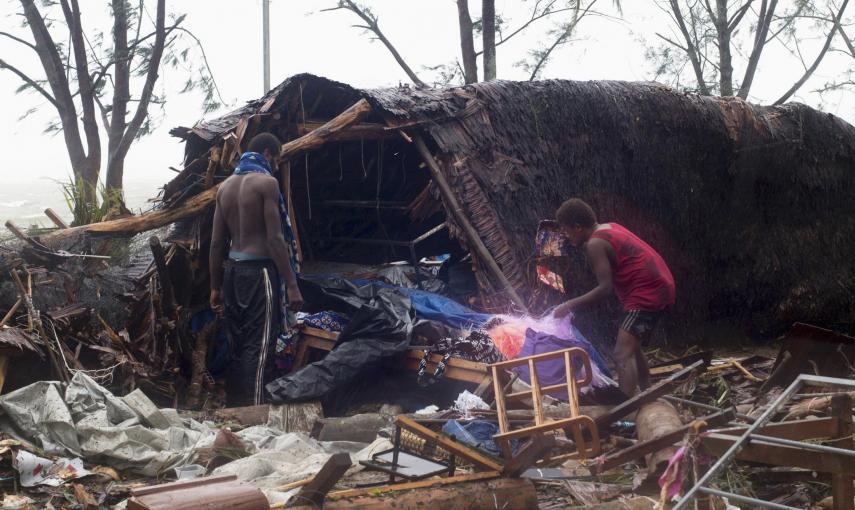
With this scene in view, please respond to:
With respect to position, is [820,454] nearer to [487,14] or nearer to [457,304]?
[457,304]

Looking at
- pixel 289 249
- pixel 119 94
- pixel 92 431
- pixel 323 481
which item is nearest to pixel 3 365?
pixel 92 431

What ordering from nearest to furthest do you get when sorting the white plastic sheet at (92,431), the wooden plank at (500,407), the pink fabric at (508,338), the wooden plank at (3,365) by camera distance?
1. the wooden plank at (500,407)
2. the white plastic sheet at (92,431)
3. the wooden plank at (3,365)
4. the pink fabric at (508,338)

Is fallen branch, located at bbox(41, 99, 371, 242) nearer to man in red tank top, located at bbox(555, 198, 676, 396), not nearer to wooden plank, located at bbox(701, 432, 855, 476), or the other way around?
man in red tank top, located at bbox(555, 198, 676, 396)

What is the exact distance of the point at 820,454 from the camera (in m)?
2.73

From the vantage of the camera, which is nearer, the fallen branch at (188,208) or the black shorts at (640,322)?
the black shorts at (640,322)

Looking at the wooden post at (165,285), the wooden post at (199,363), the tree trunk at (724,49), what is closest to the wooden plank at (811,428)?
the wooden post at (199,363)

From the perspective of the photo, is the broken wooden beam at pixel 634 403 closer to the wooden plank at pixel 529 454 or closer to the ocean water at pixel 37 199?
the wooden plank at pixel 529 454

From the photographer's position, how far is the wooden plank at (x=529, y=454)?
3.52 m

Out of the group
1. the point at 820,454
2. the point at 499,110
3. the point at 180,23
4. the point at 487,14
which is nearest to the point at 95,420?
the point at 820,454

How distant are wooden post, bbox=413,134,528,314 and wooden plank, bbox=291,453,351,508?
3.79 meters

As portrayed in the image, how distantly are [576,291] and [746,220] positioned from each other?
109 inches

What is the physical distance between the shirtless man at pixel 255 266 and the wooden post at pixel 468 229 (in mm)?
1579

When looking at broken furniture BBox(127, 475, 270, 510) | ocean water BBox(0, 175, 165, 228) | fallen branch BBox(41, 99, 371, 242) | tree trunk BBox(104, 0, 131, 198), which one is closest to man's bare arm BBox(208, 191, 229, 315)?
fallen branch BBox(41, 99, 371, 242)

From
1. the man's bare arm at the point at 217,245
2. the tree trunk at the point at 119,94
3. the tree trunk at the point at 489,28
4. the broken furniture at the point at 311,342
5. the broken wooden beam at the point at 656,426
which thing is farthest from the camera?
the tree trunk at the point at 489,28
